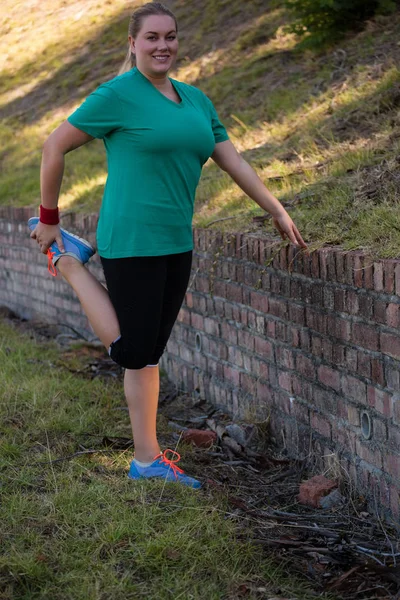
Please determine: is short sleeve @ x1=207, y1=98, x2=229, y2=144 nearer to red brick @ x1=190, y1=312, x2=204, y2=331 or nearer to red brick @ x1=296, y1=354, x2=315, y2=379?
red brick @ x1=296, y1=354, x2=315, y2=379

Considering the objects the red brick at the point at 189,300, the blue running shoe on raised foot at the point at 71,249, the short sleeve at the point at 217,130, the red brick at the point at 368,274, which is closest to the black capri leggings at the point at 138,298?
the blue running shoe on raised foot at the point at 71,249

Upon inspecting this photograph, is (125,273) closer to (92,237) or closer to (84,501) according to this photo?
(84,501)

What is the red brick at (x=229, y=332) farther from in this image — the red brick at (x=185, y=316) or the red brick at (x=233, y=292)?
the red brick at (x=185, y=316)

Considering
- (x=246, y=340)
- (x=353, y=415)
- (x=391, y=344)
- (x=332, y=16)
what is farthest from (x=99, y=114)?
(x=332, y=16)

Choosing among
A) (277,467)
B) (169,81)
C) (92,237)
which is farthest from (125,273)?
(92,237)

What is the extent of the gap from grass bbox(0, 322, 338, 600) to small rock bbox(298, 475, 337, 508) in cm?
39

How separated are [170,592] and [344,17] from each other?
664cm

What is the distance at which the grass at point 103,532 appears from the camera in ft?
9.70

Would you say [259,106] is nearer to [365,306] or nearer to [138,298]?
[365,306]

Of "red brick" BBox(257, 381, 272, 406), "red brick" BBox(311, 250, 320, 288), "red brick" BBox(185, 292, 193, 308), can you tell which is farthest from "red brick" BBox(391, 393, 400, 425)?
"red brick" BBox(185, 292, 193, 308)

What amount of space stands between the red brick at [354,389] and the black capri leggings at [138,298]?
0.86 meters

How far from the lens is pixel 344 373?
387 cm

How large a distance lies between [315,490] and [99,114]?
1.84 m

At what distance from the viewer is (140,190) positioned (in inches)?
137
